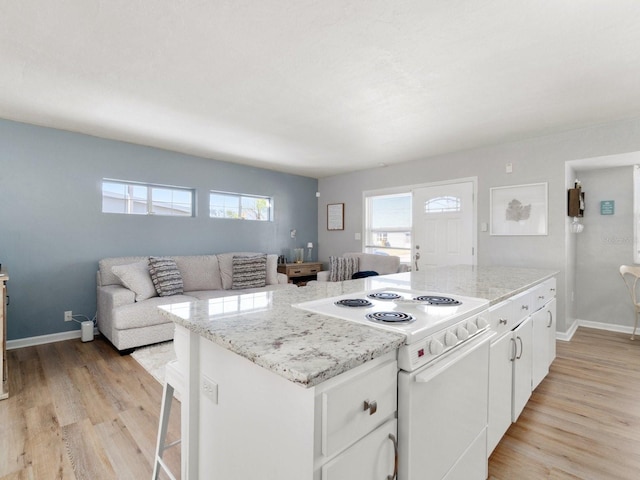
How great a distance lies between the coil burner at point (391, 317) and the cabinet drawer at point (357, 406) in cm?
19

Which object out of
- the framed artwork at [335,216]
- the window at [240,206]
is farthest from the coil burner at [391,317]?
the framed artwork at [335,216]

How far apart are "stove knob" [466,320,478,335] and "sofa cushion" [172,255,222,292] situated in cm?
369

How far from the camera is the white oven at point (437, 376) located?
0.96 meters

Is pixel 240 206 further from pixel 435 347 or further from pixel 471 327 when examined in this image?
pixel 435 347

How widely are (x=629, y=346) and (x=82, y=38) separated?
5.52m

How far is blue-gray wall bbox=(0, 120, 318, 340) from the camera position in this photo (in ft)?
11.0

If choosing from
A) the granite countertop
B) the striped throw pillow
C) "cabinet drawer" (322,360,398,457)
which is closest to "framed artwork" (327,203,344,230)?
the striped throw pillow

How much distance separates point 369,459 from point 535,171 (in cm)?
411

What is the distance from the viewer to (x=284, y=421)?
0.79m

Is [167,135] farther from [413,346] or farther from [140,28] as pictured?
[413,346]

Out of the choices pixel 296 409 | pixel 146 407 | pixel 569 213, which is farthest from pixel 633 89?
pixel 146 407

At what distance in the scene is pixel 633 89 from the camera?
8.53 ft

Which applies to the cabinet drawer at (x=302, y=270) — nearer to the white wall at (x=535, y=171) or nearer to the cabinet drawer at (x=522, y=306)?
the white wall at (x=535, y=171)

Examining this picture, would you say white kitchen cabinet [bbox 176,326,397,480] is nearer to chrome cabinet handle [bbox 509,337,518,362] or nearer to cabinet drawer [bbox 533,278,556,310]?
chrome cabinet handle [bbox 509,337,518,362]
